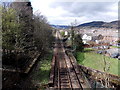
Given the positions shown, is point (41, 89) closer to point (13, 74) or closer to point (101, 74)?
point (13, 74)

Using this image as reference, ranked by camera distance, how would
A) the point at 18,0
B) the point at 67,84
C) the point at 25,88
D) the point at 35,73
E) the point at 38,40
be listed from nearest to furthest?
the point at 25,88
the point at 67,84
the point at 35,73
the point at 18,0
the point at 38,40

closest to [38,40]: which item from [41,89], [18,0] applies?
[18,0]

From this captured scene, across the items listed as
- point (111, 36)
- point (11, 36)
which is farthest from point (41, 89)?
point (111, 36)

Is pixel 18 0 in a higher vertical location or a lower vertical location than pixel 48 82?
higher

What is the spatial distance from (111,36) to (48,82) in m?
51.5

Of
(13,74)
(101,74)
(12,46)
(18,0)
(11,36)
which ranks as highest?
(18,0)

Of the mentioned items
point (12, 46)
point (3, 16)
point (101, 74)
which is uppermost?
point (3, 16)

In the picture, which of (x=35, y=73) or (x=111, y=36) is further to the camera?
(x=111, y=36)

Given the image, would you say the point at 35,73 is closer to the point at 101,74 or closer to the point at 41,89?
the point at 41,89

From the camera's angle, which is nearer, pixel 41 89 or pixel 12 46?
pixel 41 89

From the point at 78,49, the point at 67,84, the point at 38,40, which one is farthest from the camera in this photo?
the point at 78,49

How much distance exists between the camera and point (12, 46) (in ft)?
39.2

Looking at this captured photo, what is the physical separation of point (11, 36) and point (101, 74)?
379 inches

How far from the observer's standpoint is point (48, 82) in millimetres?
10773
